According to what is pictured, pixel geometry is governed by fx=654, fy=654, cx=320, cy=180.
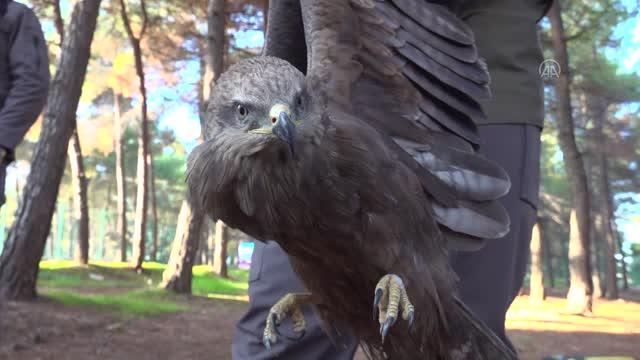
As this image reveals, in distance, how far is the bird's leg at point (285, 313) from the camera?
5.67 feet

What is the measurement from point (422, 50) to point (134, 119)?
23.1 meters

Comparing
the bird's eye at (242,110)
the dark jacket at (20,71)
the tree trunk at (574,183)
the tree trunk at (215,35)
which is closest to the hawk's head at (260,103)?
the bird's eye at (242,110)

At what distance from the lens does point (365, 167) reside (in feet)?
5.42

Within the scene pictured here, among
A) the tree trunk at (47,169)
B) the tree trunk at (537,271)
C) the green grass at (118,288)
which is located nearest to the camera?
the tree trunk at (47,169)

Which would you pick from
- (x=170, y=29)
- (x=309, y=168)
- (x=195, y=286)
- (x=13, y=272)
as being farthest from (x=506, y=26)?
(x=170, y=29)

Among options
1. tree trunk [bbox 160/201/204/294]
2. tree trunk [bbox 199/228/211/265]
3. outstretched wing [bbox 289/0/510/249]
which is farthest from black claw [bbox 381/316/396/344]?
tree trunk [bbox 199/228/211/265]

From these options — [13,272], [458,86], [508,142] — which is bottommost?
[13,272]

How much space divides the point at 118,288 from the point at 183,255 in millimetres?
2866

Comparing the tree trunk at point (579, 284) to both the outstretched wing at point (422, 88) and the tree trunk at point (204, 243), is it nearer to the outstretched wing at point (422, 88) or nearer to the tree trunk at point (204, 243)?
the outstretched wing at point (422, 88)

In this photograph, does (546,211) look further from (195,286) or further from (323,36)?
(323,36)

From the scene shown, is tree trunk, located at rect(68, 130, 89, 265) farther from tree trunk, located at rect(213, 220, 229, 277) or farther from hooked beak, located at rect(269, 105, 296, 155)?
hooked beak, located at rect(269, 105, 296, 155)

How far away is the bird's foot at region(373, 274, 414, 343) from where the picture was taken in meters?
1.48

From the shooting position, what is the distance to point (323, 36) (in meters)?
1.99

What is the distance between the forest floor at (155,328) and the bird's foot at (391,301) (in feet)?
15.8
